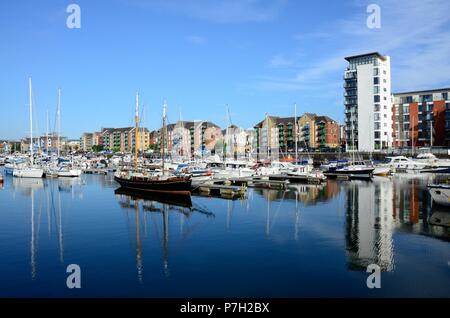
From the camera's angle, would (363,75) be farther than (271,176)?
Yes

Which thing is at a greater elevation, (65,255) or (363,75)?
(363,75)

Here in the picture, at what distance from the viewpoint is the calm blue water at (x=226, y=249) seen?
51.6 feet

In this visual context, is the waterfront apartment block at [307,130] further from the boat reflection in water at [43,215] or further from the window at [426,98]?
the boat reflection in water at [43,215]

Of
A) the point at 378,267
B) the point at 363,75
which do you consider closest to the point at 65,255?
the point at 378,267

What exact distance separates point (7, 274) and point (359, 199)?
110 ft

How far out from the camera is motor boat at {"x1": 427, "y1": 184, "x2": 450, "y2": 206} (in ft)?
104

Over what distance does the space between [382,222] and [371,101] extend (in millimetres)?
85537

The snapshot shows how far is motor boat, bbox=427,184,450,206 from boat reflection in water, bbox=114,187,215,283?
1819 centimetres

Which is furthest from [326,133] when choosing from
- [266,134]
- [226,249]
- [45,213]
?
[226,249]

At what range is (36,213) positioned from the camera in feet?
112

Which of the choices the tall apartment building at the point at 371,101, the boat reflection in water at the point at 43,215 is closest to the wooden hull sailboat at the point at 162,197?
the boat reflection in water at the point at 43,215

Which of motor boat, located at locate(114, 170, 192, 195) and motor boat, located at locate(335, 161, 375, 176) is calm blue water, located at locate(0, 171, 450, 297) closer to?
motor boat, located at locate(114, 170, 192, 195)
